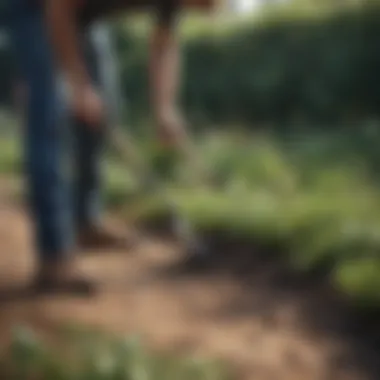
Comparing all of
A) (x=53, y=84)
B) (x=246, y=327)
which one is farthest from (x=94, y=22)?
(x=246, y=327)

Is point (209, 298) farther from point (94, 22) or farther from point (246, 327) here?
point (94, 22)

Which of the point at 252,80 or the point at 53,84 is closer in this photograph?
the point at 53,84

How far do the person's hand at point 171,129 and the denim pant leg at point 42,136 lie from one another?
0.10m

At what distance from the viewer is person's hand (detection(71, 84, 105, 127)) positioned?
1041 millimetres

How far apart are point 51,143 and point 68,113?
0.03 metres

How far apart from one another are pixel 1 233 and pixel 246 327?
9.6 inches

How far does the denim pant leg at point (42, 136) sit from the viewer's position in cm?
105

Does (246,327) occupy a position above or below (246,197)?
below

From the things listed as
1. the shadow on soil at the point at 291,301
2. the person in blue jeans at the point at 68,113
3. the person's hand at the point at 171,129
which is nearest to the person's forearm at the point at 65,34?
the person in blue jeans at the point at 68,113

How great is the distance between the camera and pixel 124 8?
1.07m

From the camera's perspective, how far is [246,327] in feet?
3.34

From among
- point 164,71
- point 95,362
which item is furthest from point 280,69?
point 95,362

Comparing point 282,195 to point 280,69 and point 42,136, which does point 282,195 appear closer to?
point 280,69

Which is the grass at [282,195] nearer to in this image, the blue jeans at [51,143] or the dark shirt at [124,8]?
the blue jeans at [51,143]
